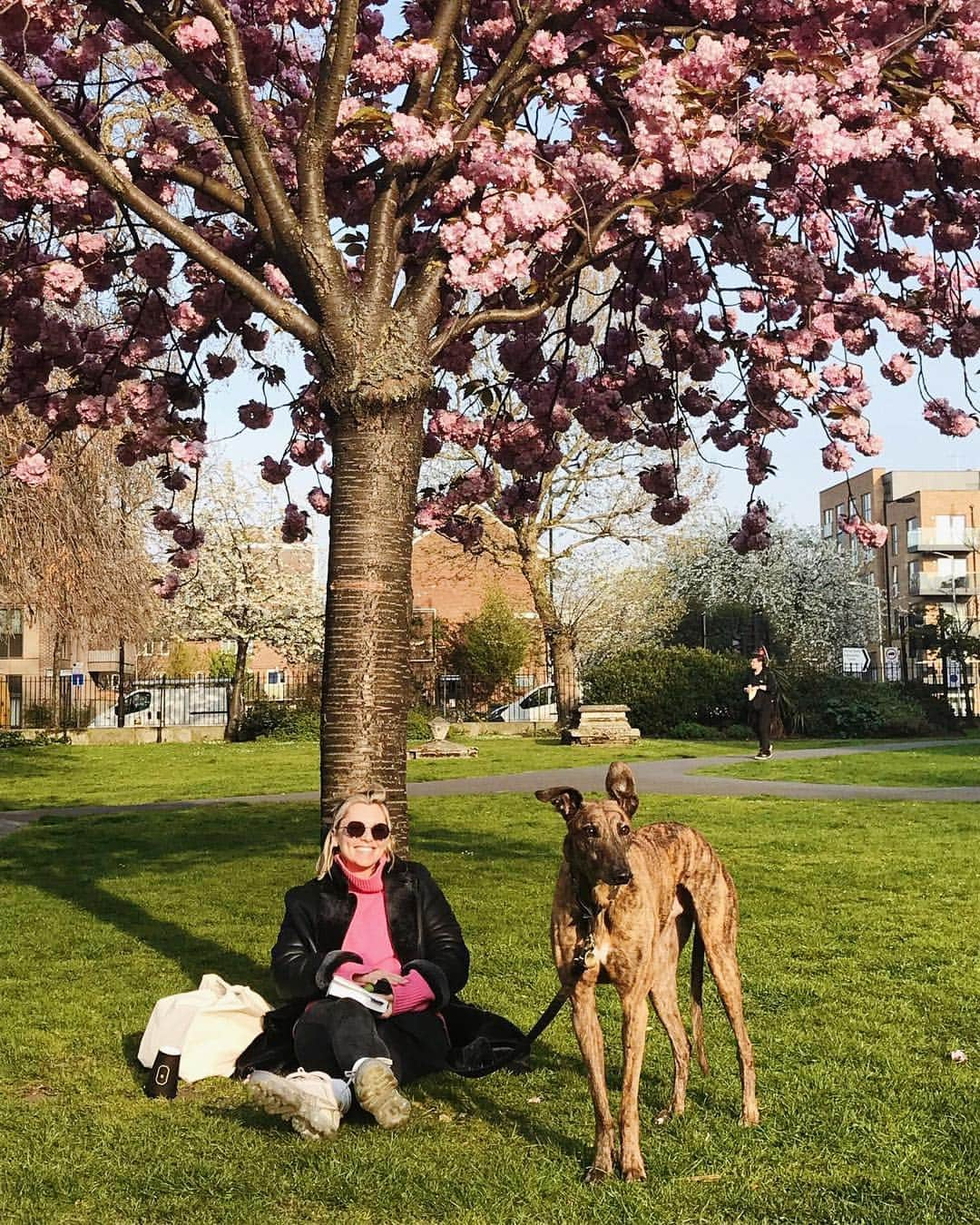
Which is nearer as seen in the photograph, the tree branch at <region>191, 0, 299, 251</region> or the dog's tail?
the dog's tail

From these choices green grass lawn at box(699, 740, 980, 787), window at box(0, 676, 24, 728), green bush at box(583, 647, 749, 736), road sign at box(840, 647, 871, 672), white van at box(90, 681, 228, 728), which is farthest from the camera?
road sign at box(840, 647, 871, 672)

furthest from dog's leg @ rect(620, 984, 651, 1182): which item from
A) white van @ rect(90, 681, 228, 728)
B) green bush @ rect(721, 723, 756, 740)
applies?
white van @ rect(90, 681, 228, 728)

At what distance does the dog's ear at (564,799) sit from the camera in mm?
4312

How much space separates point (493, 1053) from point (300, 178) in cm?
424

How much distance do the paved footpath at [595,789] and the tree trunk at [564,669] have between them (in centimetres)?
1150

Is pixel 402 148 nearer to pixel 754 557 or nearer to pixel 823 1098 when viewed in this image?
pixel 823 1098

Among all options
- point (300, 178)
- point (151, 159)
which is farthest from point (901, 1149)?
point (151, 159)

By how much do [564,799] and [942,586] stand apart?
258 ft

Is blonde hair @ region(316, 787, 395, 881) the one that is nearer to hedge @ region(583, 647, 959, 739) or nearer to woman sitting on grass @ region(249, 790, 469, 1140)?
woman sitting on grass @ region(249, 790, 469, 1140)

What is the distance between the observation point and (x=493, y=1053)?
17.5 ft

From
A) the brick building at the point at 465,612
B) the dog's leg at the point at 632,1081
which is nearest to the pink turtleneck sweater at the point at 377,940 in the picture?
the dog's leg at the point at 632,1081

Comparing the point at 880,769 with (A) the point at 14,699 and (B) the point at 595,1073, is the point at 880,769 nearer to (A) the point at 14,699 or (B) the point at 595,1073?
(B) the point at 595,1073

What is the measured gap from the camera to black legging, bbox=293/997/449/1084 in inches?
191

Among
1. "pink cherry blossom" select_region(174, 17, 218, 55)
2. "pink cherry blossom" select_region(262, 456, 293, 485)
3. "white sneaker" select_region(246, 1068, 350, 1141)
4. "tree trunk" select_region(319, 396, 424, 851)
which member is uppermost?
"pink cherry blossom" select_region(174, 17, 218, 55)
